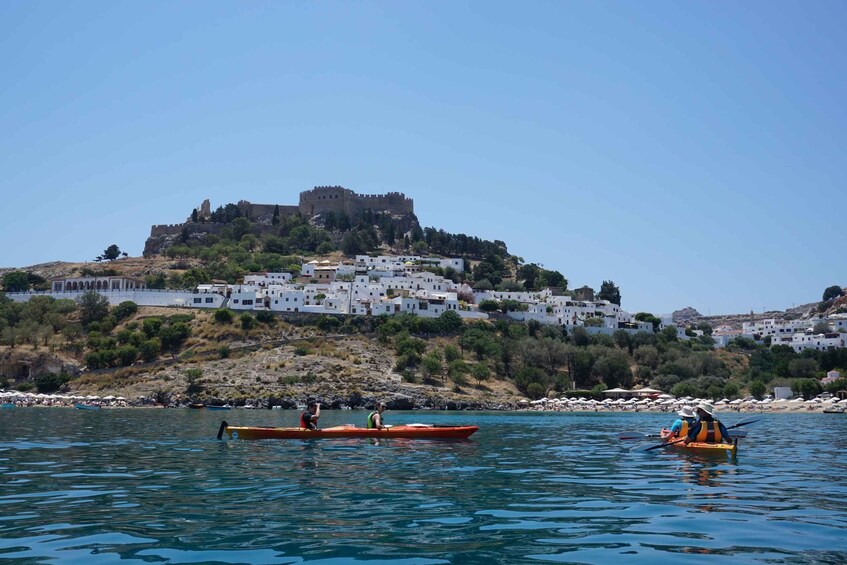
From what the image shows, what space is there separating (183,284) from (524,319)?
149 feet

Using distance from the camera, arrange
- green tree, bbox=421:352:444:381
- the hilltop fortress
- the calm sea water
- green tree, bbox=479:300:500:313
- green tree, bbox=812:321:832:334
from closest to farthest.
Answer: the calm sea water → green tree, bbox=421:352:444:381 → green tree, bbox=479:300:500:313 → green tree, bbox=812:321:832:334 → the hilltop fortress

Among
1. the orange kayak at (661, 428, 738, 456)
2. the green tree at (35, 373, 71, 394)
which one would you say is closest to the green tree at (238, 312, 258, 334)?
the green tree at (35, 373, 71, 394)

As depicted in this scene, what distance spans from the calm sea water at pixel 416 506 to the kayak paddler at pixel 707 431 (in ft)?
2.25

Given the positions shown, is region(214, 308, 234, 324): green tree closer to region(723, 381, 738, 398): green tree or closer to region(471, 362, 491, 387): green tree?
region(471, 362, 491, 387): green tree

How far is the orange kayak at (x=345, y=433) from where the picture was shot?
92.6 feet

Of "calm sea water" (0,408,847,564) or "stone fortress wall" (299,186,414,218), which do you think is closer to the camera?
"calm sea water" (0,408,847,564)

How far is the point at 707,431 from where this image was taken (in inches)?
885

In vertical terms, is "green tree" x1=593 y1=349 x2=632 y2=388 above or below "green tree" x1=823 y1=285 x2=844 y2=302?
below

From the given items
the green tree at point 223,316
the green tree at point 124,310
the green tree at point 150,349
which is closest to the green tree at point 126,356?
the green tree at point 150,349

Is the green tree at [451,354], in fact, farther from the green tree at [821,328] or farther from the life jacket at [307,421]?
the green tree at [821,328]

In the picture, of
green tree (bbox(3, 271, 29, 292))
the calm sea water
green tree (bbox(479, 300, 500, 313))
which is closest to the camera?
the calm sea water

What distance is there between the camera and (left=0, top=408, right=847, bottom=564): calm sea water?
405 inches

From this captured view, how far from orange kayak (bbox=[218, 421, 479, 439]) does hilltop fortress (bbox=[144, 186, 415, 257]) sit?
117m

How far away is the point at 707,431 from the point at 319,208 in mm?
135167
